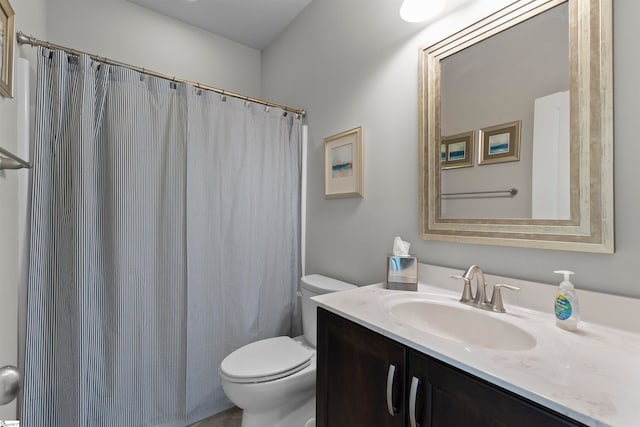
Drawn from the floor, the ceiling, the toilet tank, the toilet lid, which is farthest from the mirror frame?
the floor

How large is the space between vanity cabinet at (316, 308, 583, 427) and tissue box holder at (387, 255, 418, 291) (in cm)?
35

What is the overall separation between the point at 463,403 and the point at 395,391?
18cm

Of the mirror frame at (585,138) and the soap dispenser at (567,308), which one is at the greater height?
the mirror frame at (585,138)

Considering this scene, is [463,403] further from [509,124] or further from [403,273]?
[509,124]

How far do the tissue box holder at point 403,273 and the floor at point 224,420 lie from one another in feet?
4.20

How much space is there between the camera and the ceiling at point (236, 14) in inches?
76.5

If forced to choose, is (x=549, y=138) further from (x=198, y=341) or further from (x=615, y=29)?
(x=198, y=341)

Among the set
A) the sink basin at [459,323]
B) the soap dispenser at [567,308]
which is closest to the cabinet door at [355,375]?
the sink basin at [459,323]

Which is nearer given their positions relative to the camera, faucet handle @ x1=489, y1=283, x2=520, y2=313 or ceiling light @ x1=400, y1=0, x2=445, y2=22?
faucet handle @ x1=489, y1=283, x2=520, y2=313

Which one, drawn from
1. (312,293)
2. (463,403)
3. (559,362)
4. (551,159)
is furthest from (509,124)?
(312,293)

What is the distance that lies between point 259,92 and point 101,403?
2.42 meters

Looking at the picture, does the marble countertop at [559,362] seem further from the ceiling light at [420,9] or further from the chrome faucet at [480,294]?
the ceiling light at [420,9]

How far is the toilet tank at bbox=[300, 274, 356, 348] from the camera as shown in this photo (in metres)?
1.54

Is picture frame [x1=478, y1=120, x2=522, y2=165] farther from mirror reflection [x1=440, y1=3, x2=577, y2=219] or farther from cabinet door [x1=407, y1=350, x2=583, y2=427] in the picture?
cabinet door [x1=407, y1=350, x2=583, y2=427]
